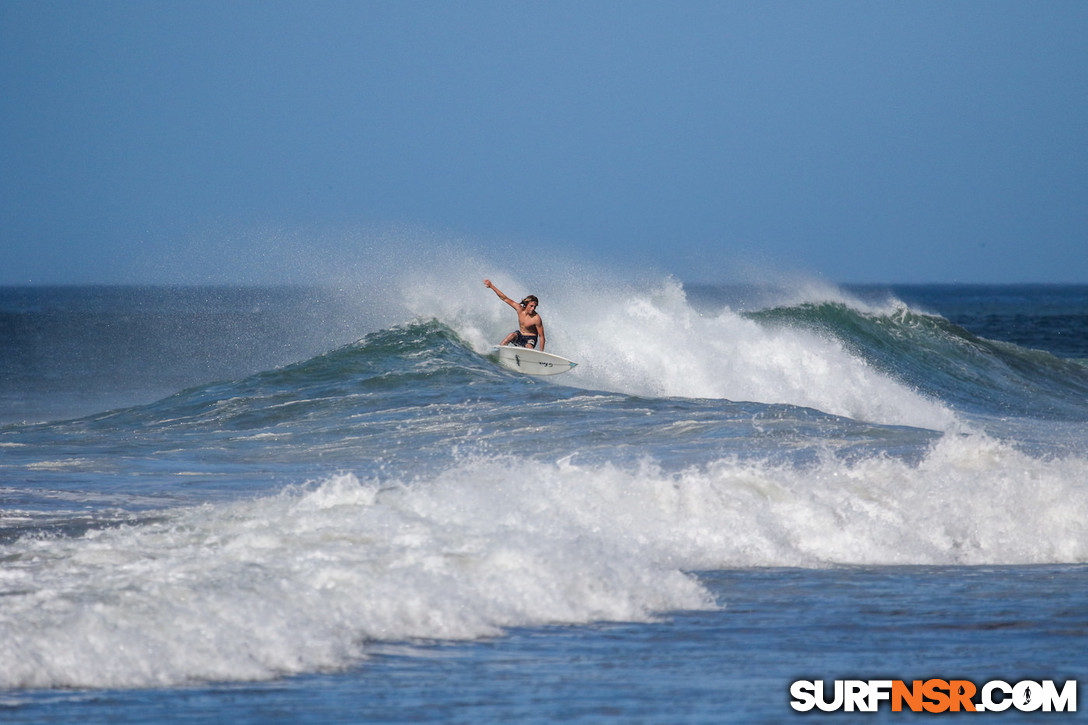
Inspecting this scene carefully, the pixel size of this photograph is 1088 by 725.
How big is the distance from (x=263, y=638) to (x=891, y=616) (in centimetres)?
314

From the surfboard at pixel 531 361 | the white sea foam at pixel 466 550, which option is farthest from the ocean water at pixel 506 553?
the surfboard at pixel 531 361

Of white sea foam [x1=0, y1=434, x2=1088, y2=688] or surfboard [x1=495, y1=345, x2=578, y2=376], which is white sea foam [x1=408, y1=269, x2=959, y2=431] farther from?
white sea foam [x1=0, y1=434, x2=1088, y2=688]

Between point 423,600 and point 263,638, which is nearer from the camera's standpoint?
point 263,638

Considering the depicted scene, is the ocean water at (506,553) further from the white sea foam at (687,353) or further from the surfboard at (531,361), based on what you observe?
the white sea foam at (687,353)

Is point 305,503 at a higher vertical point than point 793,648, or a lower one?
higher

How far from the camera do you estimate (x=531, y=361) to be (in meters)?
16.7

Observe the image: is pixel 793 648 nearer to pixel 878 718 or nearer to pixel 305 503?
pixel 878 718

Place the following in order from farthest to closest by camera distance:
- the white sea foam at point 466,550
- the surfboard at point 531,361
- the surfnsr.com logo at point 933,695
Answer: the surfboard at point 531,361
the white sea foam at point 466,550
the surfnsr.com logo at point 933,695

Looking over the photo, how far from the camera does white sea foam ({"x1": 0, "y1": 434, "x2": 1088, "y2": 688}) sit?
5180 mm

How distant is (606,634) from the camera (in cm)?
566

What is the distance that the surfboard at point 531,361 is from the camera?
1667 centimetres

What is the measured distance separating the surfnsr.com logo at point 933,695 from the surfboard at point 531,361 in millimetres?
11960

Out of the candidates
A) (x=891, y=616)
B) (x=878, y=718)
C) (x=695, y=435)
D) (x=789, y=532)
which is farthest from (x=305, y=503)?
(x=695, y=435)

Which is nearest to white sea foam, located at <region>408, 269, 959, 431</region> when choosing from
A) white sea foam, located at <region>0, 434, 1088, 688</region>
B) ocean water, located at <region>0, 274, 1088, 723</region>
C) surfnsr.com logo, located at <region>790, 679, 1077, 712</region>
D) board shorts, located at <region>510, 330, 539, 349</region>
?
ocean water, located at <region>0, 274, 1088, 723</region>
